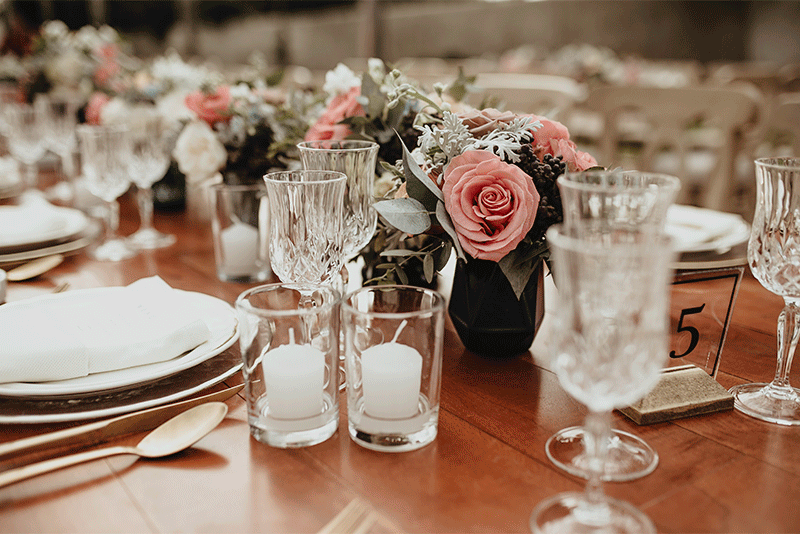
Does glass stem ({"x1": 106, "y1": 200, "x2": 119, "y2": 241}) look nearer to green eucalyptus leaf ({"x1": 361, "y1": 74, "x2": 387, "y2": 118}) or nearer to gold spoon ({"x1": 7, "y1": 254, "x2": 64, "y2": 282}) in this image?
gold spoon ({"x1": 7, "y1": 254, "x2": 64, "y2": 282})

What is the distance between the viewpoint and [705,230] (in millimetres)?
1258

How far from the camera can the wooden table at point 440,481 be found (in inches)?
21.9

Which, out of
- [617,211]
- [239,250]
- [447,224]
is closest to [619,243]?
[617,211]

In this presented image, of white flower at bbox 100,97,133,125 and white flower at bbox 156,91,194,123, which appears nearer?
white flower at bbox 156,91,194,123

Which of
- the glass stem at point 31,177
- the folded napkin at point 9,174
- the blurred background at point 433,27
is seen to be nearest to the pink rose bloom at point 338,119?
the folded napkin at point 9,174

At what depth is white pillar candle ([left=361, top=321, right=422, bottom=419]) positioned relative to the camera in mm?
640

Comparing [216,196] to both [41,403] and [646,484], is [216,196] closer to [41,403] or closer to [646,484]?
[41,403]

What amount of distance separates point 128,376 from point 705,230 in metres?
1.00

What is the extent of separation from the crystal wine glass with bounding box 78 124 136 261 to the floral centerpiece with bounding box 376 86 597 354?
757 millimetres

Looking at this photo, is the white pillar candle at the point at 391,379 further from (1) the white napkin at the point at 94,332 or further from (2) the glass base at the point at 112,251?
(2) the glass base at the point at 112,251

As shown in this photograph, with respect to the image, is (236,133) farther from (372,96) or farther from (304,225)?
(304,225)

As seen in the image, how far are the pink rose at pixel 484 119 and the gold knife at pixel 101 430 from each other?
1.43ft

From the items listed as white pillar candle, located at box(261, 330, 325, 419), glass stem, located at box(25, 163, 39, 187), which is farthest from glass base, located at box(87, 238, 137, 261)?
glass stem, located at box(25, 163, 39, 187)

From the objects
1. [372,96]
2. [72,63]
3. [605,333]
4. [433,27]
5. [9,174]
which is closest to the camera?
[605,333]
